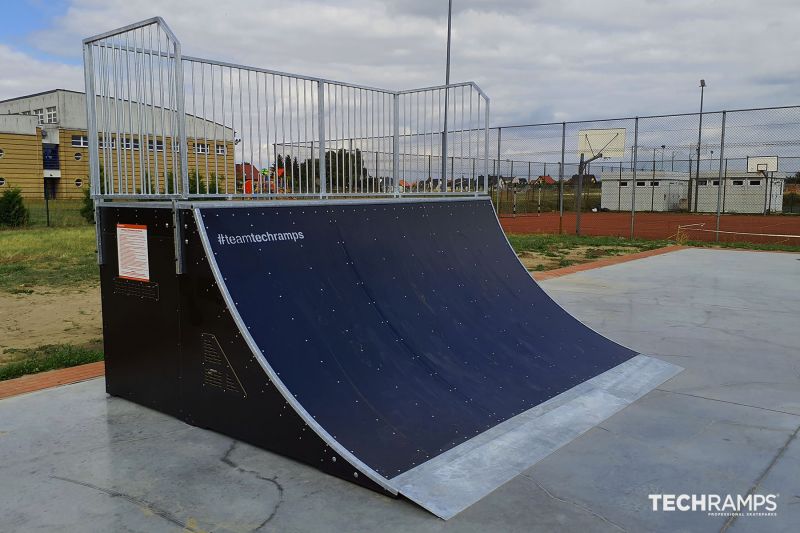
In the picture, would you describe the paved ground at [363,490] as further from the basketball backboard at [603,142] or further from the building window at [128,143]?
the basketball backboard at [603,142]

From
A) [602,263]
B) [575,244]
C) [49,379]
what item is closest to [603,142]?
[575,244]

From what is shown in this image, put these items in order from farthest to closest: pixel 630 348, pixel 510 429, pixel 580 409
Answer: pixel 630 348 → pixel 580 409 → pixel 510 429

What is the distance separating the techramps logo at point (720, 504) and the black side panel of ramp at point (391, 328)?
120 cm

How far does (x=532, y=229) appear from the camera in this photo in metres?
25.5

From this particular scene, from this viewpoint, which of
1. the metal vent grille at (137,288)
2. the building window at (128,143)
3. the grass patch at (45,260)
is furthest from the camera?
the grass patch at (45,260)

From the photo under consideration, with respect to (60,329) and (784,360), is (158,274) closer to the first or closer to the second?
(60,329)

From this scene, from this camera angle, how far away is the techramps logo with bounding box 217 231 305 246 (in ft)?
13.4

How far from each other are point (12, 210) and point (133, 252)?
22314 millimetres

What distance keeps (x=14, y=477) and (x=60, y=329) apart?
4.19 metres

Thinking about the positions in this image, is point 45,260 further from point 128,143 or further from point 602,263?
point 602,263

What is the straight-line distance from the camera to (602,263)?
1352cm

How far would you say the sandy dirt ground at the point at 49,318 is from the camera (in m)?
6.69

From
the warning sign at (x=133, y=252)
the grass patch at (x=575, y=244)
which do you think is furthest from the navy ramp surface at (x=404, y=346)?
the grass patch at (x=575, y=244)

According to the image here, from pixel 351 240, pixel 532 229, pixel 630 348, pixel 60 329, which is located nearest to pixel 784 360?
pixel 630 348
